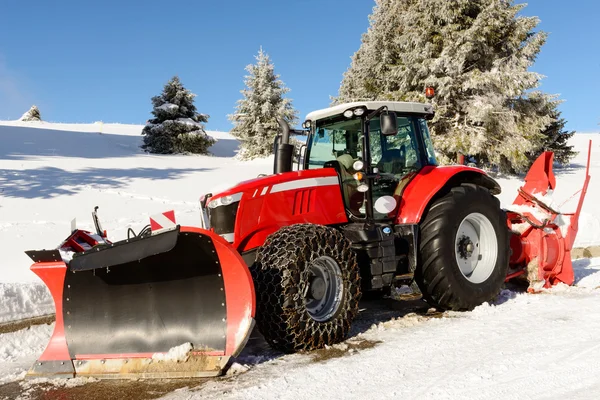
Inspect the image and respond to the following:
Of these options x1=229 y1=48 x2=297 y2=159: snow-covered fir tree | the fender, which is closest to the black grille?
the fender

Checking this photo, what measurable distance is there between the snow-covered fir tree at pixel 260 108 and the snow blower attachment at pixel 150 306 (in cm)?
2046

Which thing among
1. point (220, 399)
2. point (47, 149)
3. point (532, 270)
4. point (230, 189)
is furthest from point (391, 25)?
point (220, 399)

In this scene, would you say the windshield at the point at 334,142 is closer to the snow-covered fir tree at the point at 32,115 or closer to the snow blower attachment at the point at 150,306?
the snow blower attachment at the point at 150,306

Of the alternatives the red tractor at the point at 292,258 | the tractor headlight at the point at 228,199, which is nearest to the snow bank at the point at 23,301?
the red tractor at the point at 292,258

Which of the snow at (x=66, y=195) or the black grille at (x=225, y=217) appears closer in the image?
the black grille at (x=225, y=217)

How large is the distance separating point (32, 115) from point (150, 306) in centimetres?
4668

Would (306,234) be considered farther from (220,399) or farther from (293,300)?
(220,399)

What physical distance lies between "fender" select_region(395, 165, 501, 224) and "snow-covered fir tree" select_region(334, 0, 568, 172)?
11.5m

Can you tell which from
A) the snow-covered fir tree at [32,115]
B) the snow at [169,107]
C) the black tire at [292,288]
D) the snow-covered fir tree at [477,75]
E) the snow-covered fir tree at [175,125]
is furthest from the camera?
the snow-covered fir tree at [32,115]

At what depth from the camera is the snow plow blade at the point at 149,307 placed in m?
3.17

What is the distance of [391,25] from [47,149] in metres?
14.7

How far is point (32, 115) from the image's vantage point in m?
43.5

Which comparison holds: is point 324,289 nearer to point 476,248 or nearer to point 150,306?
point 150,306

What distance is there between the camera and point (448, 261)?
4582 millimetres
